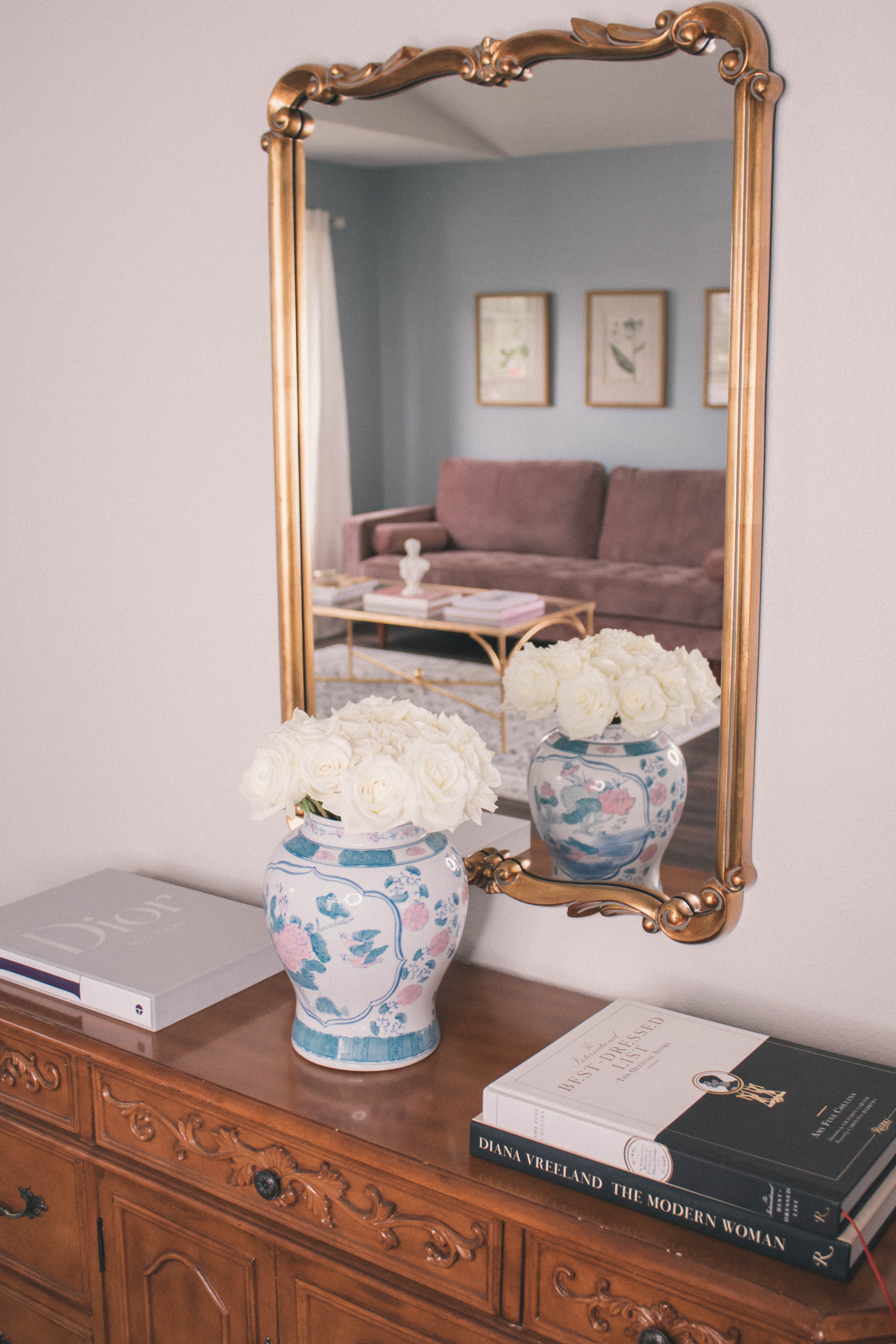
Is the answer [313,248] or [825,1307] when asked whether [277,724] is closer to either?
[313,248]

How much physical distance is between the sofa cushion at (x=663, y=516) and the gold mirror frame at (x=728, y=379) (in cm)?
2

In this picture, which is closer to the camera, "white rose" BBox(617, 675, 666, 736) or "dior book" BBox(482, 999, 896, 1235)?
"dior book" BBox(482, 999, 896, 1235)

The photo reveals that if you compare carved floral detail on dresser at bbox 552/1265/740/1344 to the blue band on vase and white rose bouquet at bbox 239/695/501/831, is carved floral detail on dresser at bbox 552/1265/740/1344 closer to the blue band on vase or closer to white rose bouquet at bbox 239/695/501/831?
the blue band on vase

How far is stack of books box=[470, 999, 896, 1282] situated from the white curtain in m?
0.69

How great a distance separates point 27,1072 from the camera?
4.69 feet

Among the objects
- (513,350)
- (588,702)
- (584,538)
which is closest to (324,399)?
(513,350)

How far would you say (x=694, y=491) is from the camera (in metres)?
1.21

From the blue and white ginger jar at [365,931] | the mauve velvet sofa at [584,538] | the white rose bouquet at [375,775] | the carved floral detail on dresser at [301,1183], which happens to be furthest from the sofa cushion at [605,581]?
the carved floral detail on dresser at [301,1183]

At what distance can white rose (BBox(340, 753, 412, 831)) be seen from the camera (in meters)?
1.15

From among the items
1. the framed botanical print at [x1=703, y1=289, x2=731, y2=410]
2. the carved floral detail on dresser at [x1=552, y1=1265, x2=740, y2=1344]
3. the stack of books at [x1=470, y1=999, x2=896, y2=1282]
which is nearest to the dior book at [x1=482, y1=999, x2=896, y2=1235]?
the stack of books at [x1=470, y1=999, x2=896, y2=1282]

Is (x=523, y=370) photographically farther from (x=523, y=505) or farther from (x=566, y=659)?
(x=566, y=659)

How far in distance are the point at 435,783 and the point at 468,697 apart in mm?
245

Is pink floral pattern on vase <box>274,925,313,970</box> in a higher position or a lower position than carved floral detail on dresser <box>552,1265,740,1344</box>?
higher

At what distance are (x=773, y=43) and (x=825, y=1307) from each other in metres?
1.12
